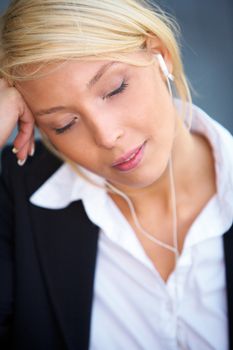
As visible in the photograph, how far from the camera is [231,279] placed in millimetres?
1104

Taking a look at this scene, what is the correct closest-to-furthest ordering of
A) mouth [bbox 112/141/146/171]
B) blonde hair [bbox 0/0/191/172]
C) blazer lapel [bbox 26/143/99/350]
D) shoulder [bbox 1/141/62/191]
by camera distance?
blonde hair [bbox 0/0/191/172], mouth [bbox 112/141/146/171], blazer lapel [bbox 26/143/99/350], shoulder [bbox 1/141/62/191]

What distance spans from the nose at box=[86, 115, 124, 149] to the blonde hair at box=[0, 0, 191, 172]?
0.46ft

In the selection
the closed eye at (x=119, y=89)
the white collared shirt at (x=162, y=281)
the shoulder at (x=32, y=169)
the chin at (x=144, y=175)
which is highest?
the closed eye at (x=119, y=89)

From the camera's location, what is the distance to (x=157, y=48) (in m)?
1.11

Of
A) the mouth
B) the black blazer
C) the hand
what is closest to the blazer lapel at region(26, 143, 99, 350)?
the black blazer

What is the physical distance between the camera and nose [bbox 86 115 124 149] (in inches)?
40.1

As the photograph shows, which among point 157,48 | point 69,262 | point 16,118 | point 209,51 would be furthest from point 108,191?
point 209,51

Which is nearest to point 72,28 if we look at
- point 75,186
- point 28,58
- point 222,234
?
point 28,58

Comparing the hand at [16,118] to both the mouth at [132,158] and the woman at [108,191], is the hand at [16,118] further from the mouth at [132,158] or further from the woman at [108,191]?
the mouth at [132,158]

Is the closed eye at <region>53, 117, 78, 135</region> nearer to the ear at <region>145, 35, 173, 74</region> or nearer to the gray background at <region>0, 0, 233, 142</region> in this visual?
the ear at <region>145, 35, 173, 74</region>

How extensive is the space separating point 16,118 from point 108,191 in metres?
0.36

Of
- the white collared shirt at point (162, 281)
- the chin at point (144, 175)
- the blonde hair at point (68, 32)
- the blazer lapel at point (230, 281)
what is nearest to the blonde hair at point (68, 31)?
the blonde hair at point (68, 32)

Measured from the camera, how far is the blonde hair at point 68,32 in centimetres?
97

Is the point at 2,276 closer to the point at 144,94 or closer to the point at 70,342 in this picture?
the point at 70,342
